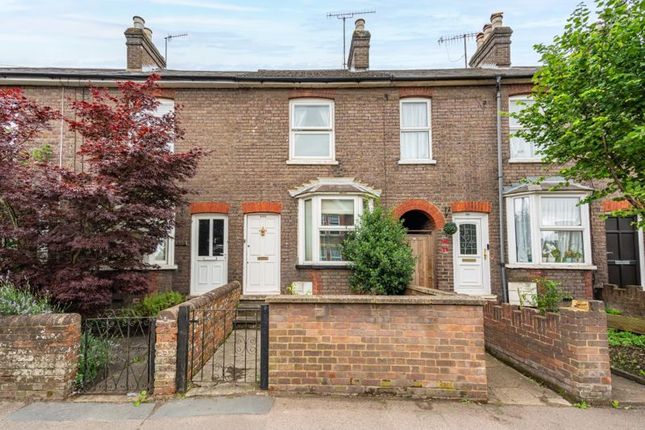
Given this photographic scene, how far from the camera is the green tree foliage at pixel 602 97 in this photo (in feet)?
15.0

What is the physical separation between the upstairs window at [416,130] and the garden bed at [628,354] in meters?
5.50

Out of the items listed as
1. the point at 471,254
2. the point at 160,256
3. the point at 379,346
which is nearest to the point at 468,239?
the point at 471,254

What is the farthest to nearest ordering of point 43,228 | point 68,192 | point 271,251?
point 271,251
point 43,228
point 68,192

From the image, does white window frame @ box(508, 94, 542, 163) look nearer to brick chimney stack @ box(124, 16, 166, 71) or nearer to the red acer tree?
the red acer tree

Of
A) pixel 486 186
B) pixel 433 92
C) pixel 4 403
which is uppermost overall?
pixel 433 92

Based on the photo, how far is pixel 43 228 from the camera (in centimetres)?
580

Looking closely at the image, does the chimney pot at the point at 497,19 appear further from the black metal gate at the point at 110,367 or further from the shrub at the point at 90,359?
the shrub at the point at 90,359

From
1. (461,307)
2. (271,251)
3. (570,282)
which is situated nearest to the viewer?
(461,307)

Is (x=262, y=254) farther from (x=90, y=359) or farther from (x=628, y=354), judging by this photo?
(x=628, y=354)

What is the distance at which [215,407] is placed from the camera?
396cm

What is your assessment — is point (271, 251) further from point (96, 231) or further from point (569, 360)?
point (569, 360)

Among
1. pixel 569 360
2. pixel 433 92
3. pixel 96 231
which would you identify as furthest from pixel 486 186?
pixel 96 231

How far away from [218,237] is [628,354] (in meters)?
8.74

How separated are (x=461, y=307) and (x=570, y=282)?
597cm
